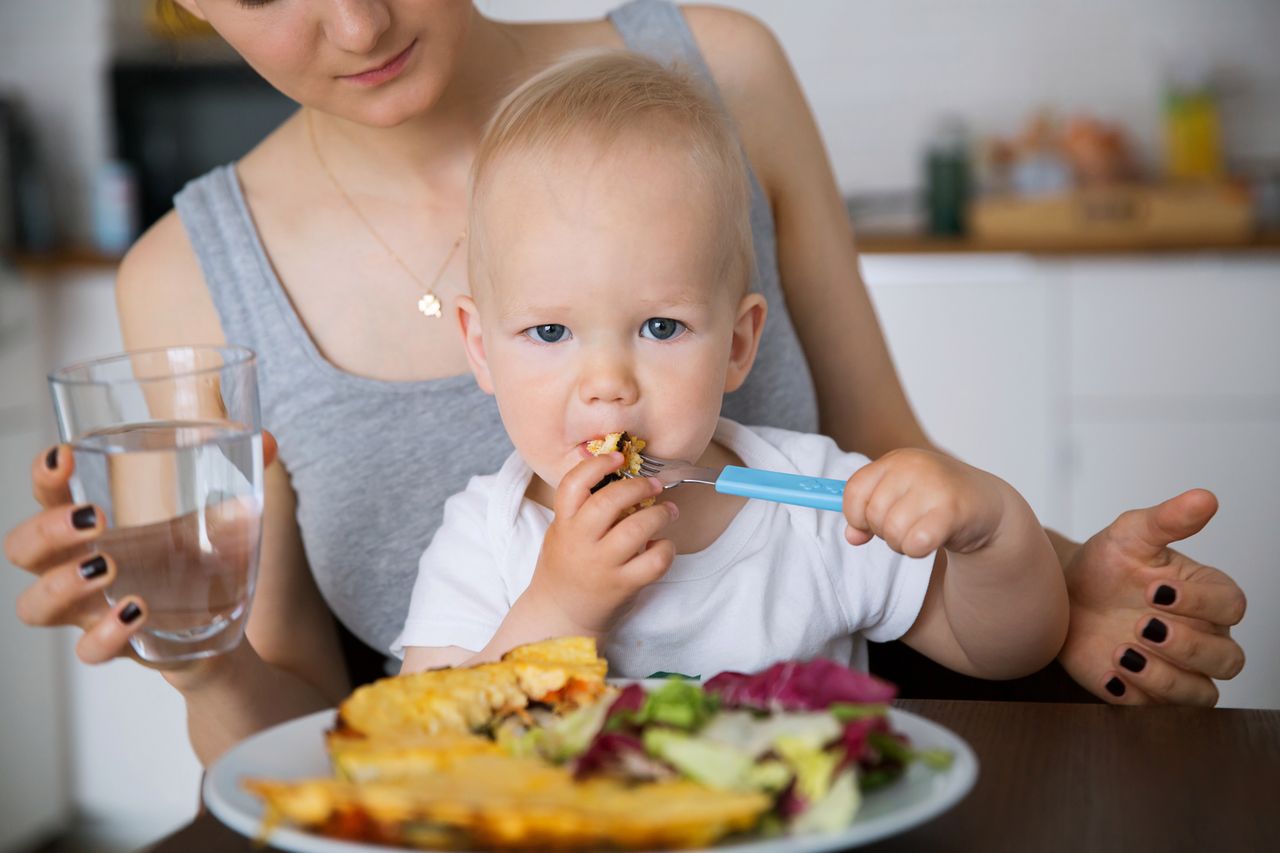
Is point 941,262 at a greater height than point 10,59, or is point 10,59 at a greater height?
point 10,59

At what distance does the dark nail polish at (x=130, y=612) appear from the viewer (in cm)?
81

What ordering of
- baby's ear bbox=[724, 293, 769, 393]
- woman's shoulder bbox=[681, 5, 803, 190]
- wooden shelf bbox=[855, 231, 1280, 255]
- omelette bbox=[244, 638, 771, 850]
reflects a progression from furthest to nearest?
wooden shelf bbox=[855, 231, 1280, 255] → woman's shoulder bbox=[681, 5, 803, 190] → baby's ear bbox=[724, 293, 769, 393] → omelette bbox=[244, 638, 771, 850]

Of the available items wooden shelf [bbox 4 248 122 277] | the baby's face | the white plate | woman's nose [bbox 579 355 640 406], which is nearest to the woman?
the baby's face

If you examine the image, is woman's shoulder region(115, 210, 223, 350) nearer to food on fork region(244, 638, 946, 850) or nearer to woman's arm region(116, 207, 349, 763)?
woman's arm region(116, 207, 349, 763)

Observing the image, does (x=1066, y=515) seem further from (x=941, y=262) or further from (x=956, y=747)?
(x=956, y=747)

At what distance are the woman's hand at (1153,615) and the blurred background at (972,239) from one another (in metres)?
1.60

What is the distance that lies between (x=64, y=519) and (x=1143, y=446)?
2.46 metres

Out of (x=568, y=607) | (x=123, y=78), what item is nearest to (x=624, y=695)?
(x=568, y=607)

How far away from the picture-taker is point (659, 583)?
1095 millimetres

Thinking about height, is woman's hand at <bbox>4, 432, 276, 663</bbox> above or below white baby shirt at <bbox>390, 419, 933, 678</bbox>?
above

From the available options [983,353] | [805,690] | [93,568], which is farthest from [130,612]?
[983,353]

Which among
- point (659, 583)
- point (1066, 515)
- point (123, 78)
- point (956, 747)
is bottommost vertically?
point (1066, 515)

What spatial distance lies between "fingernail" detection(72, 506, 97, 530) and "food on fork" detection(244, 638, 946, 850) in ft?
0.75

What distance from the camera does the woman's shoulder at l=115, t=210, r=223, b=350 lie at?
1.38 m
